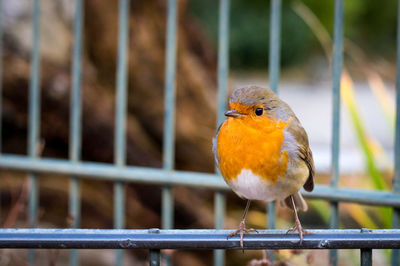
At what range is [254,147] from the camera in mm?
1291

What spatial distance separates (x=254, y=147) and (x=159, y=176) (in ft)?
3.38

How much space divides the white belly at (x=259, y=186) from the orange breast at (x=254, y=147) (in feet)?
0.04

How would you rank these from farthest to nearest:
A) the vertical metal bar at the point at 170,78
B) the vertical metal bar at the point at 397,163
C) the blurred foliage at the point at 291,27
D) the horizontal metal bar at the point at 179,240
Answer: the blurred foliage at the point at 291,27 < the vertical metal bar at the point at 170,78 < the vertical metal bar at the point at 397,163 < the horizontal metal bar at the point at 179,240

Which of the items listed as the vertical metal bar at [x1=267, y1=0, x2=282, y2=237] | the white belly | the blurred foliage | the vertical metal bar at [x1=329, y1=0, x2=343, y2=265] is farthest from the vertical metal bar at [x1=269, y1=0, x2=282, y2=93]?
the blurred foliage

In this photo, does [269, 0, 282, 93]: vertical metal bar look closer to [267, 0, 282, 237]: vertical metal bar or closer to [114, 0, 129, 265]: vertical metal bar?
[267, 0, 282, 237]: vertical metal bar

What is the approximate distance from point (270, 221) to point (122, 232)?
1.15 metres

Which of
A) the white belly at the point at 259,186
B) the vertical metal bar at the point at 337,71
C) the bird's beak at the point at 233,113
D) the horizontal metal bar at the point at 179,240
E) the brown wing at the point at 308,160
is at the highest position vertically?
the vertical metal bar at the point at 337,71

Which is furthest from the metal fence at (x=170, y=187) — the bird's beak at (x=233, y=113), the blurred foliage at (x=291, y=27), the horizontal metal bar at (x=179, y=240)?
the blurred foliage at (x=291, y=27)

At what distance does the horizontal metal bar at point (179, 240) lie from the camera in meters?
1.07

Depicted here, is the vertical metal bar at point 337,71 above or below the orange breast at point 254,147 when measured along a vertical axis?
above

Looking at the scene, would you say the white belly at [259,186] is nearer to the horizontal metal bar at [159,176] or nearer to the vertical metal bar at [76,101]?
the horizontal metal bar at [159,176]

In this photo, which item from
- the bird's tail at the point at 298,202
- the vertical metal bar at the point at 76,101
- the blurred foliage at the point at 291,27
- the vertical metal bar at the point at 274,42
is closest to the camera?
the bird's tail at the point at 298,202

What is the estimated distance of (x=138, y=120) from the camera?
351 centimetres

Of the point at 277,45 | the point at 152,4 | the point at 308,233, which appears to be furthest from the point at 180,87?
the point at 308,233
